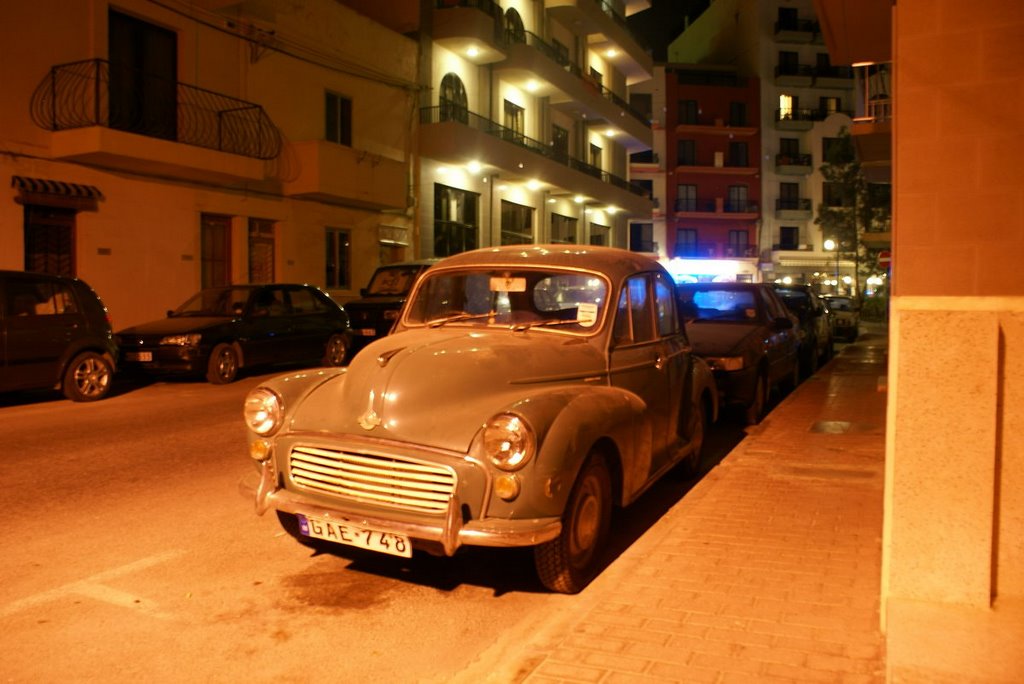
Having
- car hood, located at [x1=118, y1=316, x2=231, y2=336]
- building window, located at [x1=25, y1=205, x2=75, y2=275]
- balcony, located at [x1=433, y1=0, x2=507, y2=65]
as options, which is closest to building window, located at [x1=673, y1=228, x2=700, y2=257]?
balcony, located at [x1=433, y1=0, x2=507, y2=65]

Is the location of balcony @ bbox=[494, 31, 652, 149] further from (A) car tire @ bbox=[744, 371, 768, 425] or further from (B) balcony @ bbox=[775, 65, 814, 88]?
(B) balcony @ bbox=[775, 65, 814, 88]

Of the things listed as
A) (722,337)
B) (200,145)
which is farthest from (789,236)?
(722,337)

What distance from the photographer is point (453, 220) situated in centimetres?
2831

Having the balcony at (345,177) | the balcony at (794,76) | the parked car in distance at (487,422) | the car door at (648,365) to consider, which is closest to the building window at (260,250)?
the balcony at (345,177)

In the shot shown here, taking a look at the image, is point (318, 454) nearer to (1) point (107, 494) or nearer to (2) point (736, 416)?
(1) point (107, 494)

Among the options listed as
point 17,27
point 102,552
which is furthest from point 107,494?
point 17,27

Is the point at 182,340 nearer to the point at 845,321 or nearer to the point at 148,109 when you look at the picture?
the point at 148,109

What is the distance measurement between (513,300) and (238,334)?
374 inches

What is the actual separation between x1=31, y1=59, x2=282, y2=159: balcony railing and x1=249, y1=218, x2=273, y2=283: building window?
64.9 inches

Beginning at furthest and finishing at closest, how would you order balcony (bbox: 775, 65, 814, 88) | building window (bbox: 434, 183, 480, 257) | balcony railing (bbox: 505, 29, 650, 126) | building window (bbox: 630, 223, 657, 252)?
balcony (bbox: 775, 65, 814, 88)
building window (bbox: 630, 223, 657, 252)
balcony railing (bbox: 505, 29, 650, 126)
building window (bbox: 434, 183, 480, 257)

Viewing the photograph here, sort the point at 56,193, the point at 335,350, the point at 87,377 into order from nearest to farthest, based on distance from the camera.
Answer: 1. the point at 87,377
2. the point at 56,193
3. the point at 335,350

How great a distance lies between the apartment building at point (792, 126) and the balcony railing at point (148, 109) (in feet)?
142

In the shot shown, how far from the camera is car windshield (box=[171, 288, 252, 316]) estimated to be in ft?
49.2

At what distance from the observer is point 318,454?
465 cm
